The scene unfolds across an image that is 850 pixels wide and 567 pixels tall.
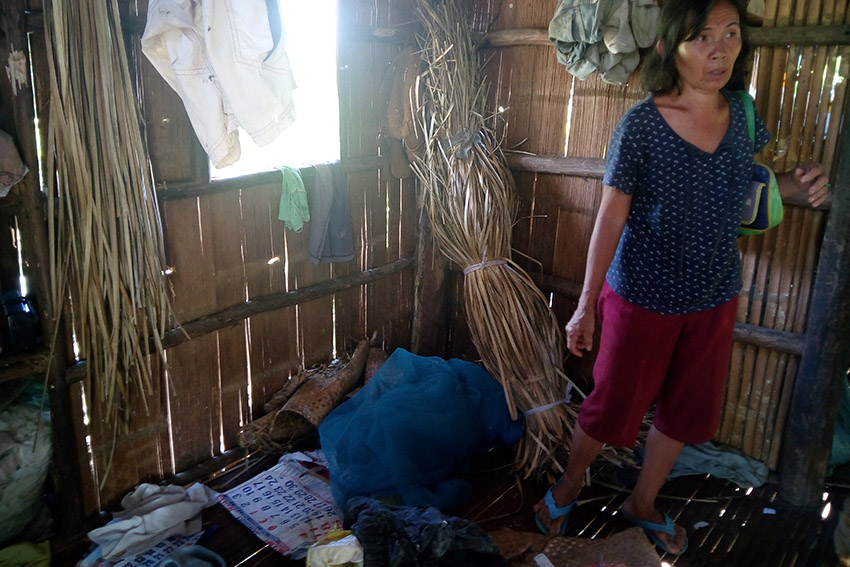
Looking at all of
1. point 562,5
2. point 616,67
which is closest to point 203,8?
point 562,5

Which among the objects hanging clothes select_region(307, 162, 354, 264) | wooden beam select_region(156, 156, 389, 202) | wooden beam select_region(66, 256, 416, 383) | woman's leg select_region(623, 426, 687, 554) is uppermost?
wooden beam select_region(156, 156, 389, 202)

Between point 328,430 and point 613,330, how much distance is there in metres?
1.17

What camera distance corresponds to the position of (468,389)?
2764 millimetres

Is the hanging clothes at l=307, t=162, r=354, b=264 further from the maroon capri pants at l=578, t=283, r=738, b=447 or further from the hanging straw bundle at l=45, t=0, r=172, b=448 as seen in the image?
the maroon capri pants at l=578, t=283, r=738, b=447

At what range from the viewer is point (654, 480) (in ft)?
7.34

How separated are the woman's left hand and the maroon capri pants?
392mm

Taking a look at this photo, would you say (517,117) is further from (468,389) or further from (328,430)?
(328,430)

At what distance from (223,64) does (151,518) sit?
5.00ft

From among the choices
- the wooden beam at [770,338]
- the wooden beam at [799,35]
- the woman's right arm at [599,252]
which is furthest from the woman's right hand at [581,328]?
the wooden beam at [799,35]

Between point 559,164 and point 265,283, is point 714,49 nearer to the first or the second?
point 559,164

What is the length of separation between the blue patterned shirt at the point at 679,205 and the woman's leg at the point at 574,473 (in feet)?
1.74

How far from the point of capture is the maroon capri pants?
1.98m

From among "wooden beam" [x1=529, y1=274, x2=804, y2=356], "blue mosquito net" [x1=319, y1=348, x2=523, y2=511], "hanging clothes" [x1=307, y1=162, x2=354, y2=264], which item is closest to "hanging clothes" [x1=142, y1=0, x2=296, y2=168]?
"hanging clothes" [x1=307, y1=162, x2=354, y2=264]

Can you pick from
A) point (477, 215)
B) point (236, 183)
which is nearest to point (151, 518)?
point (236, 183)
